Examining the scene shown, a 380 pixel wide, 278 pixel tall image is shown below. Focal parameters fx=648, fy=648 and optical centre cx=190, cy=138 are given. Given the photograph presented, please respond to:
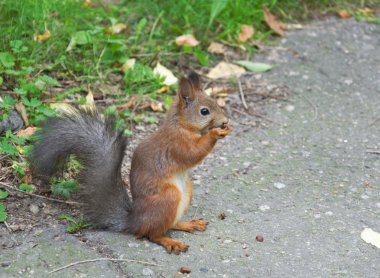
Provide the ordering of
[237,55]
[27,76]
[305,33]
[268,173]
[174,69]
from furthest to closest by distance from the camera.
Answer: [305,33]
[237,55]
[174,69]
[27,76]
[268,173]

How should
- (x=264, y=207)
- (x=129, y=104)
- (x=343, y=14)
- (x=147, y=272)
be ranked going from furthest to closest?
(x=343, y=14)
(x=129, y=104)
(x=264, y=207)
(x=147, y=272)

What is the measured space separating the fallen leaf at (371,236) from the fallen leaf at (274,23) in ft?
7.03

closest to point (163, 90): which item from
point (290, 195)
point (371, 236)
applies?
point (290, 195)

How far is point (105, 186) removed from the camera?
254 cm

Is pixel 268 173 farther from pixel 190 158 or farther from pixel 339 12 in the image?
pixel 339 12

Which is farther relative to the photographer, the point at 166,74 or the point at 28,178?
the point at 166,74

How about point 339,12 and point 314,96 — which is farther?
point 339,12

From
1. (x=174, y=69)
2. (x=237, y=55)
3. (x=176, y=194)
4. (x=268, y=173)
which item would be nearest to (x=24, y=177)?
(x=176, y=194)

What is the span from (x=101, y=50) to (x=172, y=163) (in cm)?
149

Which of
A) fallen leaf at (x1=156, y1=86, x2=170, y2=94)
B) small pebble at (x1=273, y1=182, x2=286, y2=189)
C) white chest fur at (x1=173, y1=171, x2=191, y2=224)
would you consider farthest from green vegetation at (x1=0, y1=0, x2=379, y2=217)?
small pebble at (x1=273, y1=182, x2=286, y2=189)

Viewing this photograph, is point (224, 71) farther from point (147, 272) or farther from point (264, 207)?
point (147, 272)

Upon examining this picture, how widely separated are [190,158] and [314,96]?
5.22 feet

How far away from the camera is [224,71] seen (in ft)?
13.5

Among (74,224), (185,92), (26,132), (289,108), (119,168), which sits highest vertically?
(185,92)
